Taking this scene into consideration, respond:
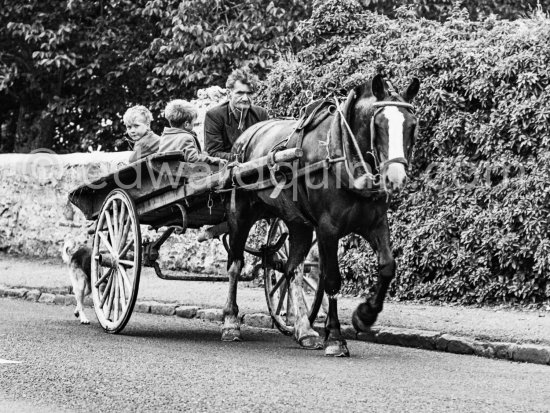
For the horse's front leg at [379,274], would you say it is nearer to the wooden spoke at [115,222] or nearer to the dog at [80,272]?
the wooden spoke at [115,222]

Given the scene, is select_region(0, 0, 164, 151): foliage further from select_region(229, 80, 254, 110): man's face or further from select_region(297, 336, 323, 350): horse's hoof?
select_region(297, 336, 323, 350): horse's hoof

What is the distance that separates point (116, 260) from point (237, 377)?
139 inches

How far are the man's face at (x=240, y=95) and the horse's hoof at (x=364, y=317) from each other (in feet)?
9.12

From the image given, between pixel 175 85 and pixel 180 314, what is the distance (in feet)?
34.8

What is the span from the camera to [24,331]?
11414 mm

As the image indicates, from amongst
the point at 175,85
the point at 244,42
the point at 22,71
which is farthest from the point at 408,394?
the point at 22,71

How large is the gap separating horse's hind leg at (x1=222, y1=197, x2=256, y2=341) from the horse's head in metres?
1.93

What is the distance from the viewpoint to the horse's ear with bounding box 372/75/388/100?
9445 millimetres

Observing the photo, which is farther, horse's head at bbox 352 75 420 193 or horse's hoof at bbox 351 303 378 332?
horse's hoof at bbox 351 303 378 332

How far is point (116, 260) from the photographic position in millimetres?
11727

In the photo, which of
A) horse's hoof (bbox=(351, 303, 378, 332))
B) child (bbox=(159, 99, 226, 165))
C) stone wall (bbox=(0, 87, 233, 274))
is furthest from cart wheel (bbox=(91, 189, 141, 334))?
stone wall (bbox=(0, 87, 233, 274))

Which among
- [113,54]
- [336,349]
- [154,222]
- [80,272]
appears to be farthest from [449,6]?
[336,349]

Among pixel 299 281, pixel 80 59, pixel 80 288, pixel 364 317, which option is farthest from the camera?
pixel 80 59

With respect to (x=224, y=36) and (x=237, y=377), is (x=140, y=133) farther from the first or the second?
(x=224, y=36)
